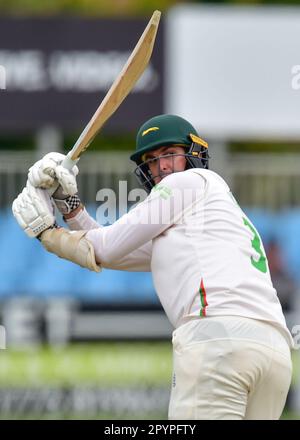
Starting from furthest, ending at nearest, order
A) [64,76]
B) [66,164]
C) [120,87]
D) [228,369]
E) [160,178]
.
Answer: [64,76], [120,87], [66,164], [160,178], [228,369]

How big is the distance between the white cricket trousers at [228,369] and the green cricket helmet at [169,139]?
86cm

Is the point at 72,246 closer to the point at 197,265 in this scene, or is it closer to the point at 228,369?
the point at 197,265

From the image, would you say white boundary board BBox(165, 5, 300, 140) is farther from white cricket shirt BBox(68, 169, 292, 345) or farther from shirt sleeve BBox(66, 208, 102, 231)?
white cricket shirt BBox(68, 169, 292, 345)

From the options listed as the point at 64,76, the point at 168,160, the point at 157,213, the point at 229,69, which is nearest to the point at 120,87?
the point at 168,160

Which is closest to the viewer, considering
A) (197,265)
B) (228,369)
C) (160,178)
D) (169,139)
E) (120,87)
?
(228,369)

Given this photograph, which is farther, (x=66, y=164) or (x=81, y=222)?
(x=81, y=222)

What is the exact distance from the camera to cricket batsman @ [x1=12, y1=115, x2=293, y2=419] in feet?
18.0

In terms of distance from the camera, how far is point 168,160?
19.7 feet

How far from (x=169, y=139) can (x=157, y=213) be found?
0.41m

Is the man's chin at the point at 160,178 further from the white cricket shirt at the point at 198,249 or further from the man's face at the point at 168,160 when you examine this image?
the white cricket shirt at the point at 198,249

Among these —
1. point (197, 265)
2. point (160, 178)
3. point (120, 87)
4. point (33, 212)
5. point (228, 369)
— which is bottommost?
point (228, 369)

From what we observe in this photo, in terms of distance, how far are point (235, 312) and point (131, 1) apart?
15.2m

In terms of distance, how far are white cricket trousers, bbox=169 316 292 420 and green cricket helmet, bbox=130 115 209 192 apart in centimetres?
86

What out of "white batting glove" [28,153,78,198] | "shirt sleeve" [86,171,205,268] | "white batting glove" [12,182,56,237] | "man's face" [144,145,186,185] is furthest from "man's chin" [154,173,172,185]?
"white batting glove" [12,182,56,237]
